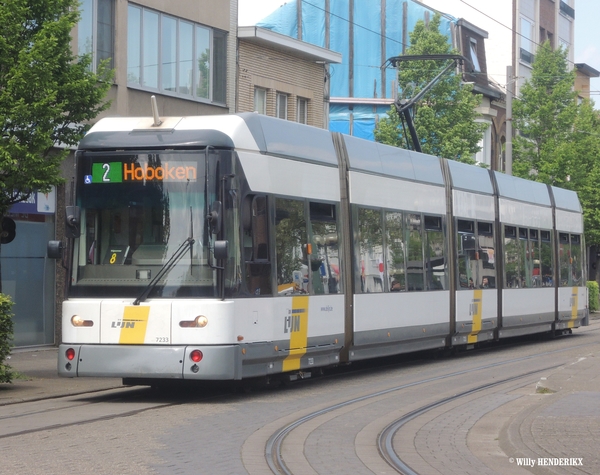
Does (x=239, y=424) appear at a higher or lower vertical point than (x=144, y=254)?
lower

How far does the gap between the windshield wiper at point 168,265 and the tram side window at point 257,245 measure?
0.70 metres

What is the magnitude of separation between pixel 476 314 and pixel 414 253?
310 cm

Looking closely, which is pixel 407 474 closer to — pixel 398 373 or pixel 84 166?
pixel 84 166

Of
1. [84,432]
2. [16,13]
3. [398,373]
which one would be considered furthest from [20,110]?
[398,373]

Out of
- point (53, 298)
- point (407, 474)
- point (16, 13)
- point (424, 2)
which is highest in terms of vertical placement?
point (424, 2)

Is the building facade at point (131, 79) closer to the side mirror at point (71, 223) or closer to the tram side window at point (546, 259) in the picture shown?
the side mirror at point (71, 223)

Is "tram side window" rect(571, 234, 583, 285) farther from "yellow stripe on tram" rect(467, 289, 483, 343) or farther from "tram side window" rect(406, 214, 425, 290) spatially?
"tram side window" rect(406, 214, 425, 290)

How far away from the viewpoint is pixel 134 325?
12.2 metres

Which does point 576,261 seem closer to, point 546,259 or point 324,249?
point 546,259

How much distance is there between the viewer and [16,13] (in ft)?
45.9

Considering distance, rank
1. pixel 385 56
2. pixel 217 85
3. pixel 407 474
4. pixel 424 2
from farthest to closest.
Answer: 1. pixel 424 2
2. pixel 385 56
3. pixel 217 85
4. pixel 407 474

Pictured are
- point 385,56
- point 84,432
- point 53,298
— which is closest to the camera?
point 84,432

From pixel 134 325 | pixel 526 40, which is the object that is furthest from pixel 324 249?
pixel 526 40

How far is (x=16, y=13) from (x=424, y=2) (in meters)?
40.6
